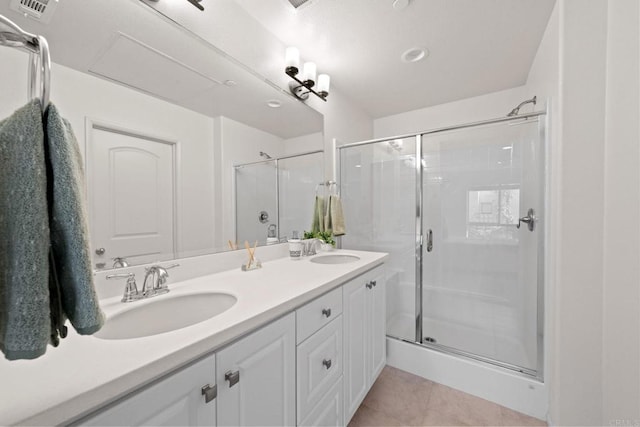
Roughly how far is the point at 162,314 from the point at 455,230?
7.02 ft

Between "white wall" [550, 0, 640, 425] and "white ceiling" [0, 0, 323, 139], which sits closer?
"white ceiling" [0, 0, 323, 139]

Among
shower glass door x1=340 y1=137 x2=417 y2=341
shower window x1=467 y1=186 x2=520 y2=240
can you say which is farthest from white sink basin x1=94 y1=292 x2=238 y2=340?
shower window x1=467 y1=186 x2=520 y2=240

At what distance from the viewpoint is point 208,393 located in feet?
1.96

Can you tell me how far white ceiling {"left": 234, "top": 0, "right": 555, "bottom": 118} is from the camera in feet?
4.43

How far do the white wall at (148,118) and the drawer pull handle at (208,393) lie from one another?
2.13ft

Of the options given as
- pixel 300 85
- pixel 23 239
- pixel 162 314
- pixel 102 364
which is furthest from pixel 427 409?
pixel 300 85

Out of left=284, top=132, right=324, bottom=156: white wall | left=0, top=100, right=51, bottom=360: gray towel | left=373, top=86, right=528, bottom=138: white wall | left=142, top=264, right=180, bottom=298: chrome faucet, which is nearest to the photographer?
left=0, top=100, right=51, bottom=360: gray towel

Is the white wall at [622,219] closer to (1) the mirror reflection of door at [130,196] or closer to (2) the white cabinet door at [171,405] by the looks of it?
(2) the white cabinet door at [171,405]

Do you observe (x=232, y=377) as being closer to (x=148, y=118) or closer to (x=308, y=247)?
(x=148, y=118)

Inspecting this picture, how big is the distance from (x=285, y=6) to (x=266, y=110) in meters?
0.56

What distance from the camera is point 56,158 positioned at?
39 centimetres

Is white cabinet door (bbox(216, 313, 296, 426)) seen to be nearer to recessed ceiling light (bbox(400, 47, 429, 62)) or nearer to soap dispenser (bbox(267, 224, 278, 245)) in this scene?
soap dispenser (bbox(267, 224, 278, 245))

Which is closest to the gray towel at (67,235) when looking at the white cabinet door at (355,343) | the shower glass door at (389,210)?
the white cabinet door at (355,343)

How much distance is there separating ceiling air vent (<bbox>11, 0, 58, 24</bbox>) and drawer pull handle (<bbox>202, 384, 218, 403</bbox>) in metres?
1.20
